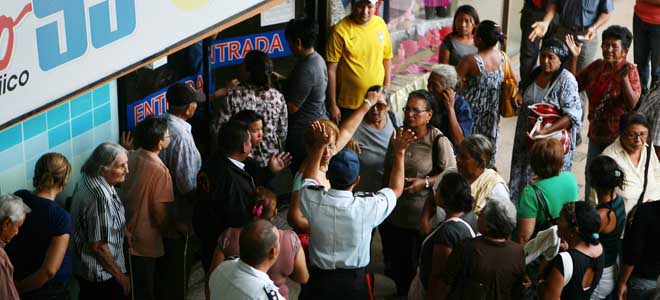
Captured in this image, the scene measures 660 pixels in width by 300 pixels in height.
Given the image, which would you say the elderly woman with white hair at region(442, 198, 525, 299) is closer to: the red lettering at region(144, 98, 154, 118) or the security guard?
the security guard

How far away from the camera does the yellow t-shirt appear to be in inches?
332

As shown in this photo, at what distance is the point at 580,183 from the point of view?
30.9 feet

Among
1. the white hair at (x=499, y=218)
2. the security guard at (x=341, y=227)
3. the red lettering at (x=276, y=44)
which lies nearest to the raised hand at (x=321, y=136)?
the security guard at (x=341, y=227)

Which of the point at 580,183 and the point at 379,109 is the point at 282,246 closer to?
the point at 379,109

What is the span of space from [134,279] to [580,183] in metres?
4.80

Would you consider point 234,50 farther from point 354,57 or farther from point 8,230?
point 8,230

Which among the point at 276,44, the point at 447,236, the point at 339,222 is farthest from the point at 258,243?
the point at 276,44

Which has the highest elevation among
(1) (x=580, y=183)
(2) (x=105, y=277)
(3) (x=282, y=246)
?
(3) (x=282, y=246)

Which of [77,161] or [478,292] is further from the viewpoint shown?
[77,161]

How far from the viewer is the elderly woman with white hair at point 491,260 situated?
5094mm

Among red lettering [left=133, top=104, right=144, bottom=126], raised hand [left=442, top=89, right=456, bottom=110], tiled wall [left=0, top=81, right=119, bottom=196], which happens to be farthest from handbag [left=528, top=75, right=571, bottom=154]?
tiled wall [left=0, top=81, right=119, bottom=196]

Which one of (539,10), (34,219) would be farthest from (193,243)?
(539,10)

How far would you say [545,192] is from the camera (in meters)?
6.03

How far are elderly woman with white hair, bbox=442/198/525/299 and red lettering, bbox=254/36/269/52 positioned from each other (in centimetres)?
376
